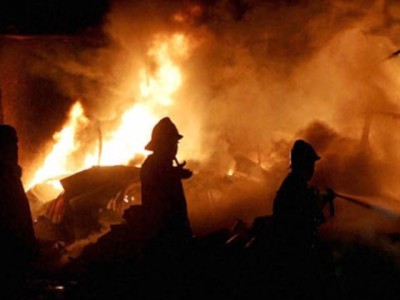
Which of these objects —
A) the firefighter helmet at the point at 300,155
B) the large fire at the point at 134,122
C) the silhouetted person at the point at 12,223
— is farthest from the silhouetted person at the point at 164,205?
the large fire at the point at 134,122

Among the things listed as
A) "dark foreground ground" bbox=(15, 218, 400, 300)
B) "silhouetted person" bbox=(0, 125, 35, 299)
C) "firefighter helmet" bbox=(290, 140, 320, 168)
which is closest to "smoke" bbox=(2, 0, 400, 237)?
"dark foreground ground" bbox=(15, 218, 400, 300)

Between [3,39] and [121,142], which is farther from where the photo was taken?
[121,142]

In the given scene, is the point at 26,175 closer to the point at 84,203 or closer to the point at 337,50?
the point at 84,203

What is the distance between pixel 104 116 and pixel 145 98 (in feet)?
3.96

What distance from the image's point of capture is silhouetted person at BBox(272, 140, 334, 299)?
5.04 meters

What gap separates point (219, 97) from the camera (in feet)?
45.8

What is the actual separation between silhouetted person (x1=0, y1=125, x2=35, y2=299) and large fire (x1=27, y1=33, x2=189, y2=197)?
736 cm

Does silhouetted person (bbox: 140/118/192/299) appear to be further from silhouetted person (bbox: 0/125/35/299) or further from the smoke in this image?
the smoke

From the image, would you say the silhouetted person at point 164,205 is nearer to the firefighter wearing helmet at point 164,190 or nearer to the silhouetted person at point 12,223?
the firefighter wearing helmet at point 164,190

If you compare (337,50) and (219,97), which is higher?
(337,50)

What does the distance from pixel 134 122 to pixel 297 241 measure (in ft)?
28.9

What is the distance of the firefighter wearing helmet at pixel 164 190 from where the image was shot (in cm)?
602

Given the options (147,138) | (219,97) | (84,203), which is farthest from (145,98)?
(84,203)

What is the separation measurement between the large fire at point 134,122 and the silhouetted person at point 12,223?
7356 mm
